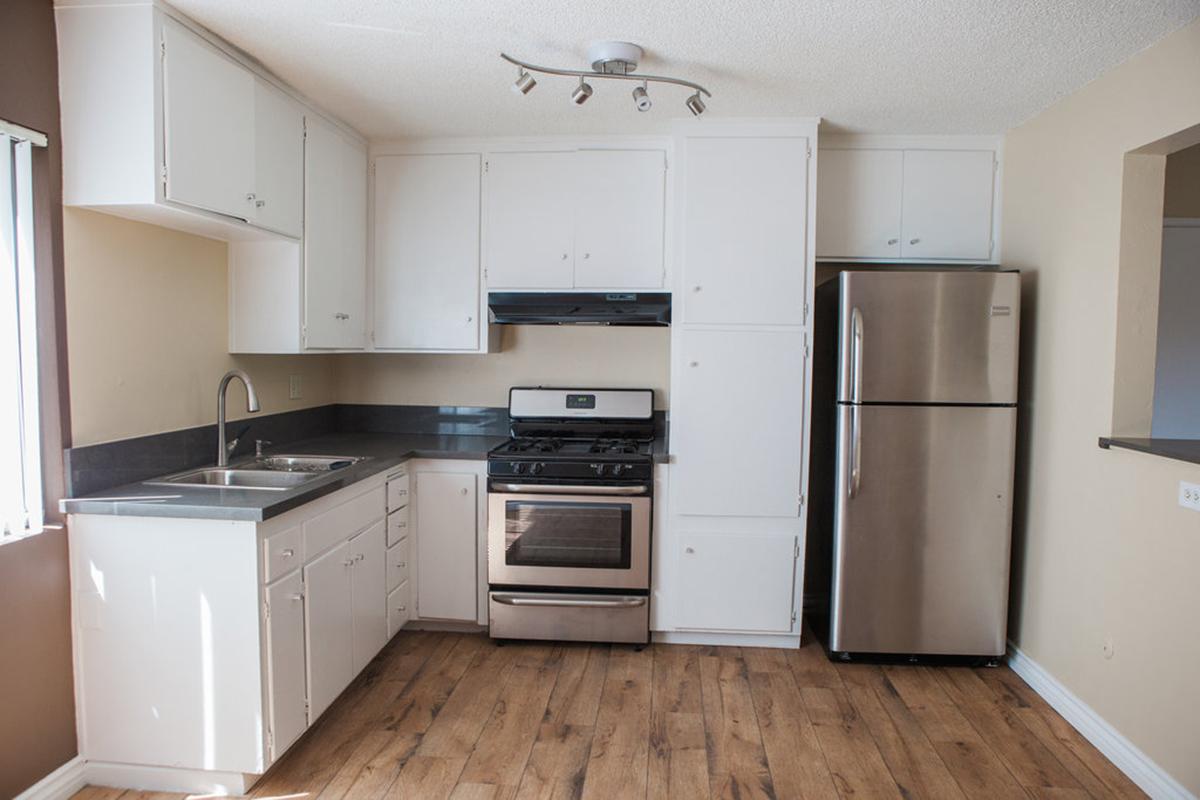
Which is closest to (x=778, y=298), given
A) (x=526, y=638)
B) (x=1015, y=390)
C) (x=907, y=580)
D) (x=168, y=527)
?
(x=1015, y=390)

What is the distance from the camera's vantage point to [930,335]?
2869 mm

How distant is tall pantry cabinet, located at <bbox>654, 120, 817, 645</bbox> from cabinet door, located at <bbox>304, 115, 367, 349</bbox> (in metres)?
1.50

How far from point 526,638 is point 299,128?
2.35 m

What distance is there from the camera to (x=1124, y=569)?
7.76 feet

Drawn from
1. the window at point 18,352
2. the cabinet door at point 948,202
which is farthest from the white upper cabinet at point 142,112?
the cabinet door at point 948,202

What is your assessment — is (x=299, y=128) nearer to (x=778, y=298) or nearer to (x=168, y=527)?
(x=168, y=527)

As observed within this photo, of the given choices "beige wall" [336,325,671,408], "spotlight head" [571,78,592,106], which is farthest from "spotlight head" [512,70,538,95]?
"beige wall" [336,325,671,408]

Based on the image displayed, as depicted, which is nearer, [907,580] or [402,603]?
[907,580]

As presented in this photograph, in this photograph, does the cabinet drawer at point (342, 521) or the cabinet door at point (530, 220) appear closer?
the cabinet drawer at point (342, 521)

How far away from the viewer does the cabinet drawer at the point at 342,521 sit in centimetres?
230

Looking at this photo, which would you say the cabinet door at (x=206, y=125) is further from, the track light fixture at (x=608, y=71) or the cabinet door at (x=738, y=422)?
the cabinet door at (x=738, y=422)

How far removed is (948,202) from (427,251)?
8.08 ft

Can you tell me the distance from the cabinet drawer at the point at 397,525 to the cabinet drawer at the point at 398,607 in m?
0.22

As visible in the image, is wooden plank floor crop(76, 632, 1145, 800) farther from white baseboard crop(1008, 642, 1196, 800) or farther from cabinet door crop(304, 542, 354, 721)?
cabinet door crop(304, 542, 354, 721)
